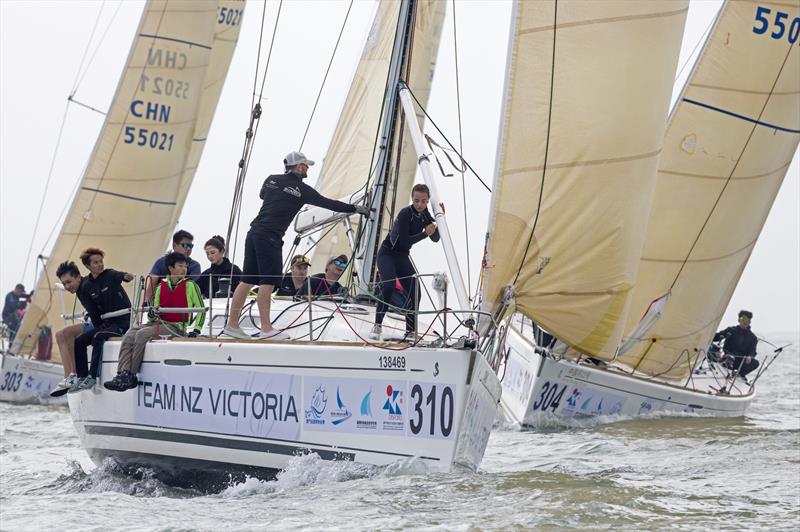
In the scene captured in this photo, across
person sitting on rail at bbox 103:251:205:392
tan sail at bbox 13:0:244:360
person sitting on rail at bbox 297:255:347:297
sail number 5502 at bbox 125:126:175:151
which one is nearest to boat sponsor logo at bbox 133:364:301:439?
person sitting on rail at bbox 103:251:205:392

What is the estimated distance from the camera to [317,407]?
26.0 ft

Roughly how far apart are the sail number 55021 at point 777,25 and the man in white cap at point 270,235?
353 inches

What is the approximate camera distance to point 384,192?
989 cm

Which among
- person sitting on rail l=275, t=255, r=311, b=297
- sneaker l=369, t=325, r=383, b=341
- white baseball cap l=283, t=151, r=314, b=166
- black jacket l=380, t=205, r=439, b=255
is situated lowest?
sneaker l=369, t=325, r=383, b=341

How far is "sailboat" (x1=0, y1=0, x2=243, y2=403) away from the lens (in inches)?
778

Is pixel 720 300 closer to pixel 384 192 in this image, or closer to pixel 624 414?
pixel 624 414

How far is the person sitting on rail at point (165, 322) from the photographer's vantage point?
895cm

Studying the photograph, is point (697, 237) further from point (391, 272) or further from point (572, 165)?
point (391, 272)

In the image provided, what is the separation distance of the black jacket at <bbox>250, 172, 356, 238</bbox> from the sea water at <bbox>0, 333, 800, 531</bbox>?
6.06ft

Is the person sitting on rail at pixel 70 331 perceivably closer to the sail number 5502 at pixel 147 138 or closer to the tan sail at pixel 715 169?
the tan sail at pixel 715 169

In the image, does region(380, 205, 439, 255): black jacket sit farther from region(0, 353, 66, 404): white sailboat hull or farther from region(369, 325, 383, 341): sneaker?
region(0, 353, 66, 404): white sailboat hull

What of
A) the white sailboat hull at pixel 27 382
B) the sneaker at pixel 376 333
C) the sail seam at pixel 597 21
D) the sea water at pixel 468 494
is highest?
the sail seam at pixel 597 21

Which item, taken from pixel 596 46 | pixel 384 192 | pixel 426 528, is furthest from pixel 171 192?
pixel 426 528

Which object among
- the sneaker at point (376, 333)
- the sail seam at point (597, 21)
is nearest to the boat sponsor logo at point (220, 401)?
the sneaker at point (376, 333)
